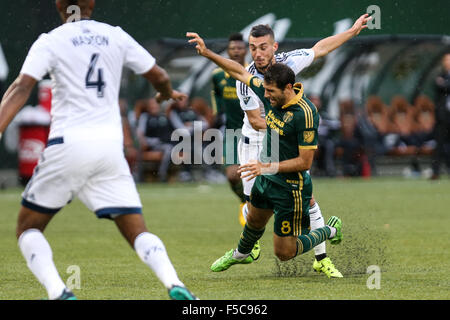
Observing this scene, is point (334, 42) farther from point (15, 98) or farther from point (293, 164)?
point (15, 98)

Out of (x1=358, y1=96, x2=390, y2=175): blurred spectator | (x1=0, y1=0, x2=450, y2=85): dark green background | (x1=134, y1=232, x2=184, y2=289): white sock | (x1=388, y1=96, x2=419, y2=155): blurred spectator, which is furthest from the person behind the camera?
(x1=388, y1=96, x2=419, y2=155): blurred spectator

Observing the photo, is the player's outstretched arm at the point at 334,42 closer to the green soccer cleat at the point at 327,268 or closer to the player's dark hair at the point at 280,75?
the player's dark hair at the point at 280,75

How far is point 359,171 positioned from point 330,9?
6.63 metres

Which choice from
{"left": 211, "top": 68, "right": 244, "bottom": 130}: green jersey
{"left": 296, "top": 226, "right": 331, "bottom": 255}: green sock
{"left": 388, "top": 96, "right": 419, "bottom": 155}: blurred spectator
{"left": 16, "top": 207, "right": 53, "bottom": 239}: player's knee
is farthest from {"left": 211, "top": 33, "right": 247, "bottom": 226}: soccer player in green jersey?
{"left": 388, "top": 96, "right": 419, "bottom": 155}: blurred spectator

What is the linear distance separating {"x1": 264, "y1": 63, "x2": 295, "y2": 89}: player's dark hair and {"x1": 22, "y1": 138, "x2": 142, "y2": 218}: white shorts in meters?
1.83

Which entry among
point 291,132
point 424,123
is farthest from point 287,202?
point 424,123


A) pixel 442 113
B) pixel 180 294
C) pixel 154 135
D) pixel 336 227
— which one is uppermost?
pixel 180 294

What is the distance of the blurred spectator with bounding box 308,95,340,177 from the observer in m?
22.9

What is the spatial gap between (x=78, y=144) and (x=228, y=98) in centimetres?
579

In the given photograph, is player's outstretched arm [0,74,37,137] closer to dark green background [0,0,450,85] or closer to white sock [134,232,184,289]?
white sock [134,232,184,289]

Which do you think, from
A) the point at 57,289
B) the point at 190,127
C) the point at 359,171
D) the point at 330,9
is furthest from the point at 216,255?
the point at 359,171

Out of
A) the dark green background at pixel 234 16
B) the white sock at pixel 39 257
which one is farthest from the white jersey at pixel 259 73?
the dark green background at pixel 234 16

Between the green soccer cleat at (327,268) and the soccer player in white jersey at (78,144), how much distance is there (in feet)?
8.55

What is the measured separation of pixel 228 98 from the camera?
11578mm
